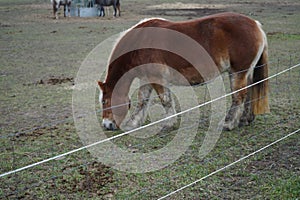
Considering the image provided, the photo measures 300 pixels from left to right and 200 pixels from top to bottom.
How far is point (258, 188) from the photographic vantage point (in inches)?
143

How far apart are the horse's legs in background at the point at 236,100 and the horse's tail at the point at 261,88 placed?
0.58 feet

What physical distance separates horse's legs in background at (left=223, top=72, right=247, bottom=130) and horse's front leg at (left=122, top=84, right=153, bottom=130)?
112 cm

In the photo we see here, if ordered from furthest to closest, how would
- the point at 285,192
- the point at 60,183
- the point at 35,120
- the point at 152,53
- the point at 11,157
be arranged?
the point at 35,120, the point at 152,53, the point at 11,157, the point at 60,183, the point at 285,192

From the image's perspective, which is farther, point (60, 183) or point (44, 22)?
point (44, 22)

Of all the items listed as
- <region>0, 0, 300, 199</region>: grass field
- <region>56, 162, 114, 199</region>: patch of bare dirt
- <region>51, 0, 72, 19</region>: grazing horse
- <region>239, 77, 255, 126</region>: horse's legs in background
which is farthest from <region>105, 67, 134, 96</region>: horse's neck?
<region>51, 0, 72, 19</region>: grazing horse

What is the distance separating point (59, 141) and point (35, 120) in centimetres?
95

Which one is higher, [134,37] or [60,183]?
[134,37]

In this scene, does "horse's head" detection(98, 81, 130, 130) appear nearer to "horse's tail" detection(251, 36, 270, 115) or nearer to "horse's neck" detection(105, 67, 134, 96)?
"horse's neck" detection(105, 67, 134, 96)

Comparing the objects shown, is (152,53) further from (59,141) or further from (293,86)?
(293,86)

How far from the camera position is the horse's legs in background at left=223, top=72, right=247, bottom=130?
16.1 feet

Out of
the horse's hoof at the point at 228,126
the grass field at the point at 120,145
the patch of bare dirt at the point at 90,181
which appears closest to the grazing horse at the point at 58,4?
the grass field at the point at 120,145

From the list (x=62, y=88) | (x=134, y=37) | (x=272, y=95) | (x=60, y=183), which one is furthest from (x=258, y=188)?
(x=62, y=88)

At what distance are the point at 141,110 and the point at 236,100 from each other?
1.31 m

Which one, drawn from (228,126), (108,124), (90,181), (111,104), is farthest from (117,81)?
(228,126)
